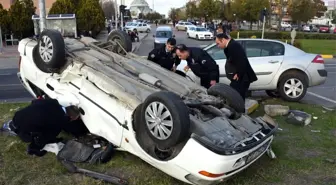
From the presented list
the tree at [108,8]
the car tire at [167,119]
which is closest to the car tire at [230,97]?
the car tire at [167,119]

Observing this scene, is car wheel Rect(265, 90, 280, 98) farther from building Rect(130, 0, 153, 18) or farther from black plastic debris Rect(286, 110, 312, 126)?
building Rect(130, 0, 153, 18)

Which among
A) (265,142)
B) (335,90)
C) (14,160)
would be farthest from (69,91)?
(335,90)

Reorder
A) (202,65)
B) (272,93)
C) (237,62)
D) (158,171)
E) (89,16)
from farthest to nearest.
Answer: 1. (89,16)
2. (272,93)
3. (202,65)
4. (237,62)
5. (158,171)

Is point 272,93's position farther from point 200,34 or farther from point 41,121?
point 200,34

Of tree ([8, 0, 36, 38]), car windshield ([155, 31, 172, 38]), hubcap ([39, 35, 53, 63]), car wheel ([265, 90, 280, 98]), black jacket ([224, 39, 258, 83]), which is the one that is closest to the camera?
hubcap ([39, 35, 53, 63])

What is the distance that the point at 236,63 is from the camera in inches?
220

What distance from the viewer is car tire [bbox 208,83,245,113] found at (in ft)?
13.9

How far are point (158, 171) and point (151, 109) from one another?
2.93 ft

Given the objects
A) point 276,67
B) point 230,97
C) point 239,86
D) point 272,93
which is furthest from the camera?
point 272,93

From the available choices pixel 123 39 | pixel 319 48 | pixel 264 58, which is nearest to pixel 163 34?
pixel 319 48

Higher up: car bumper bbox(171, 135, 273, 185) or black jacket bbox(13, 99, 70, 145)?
black jacket bbox(13, 99, 70, 145)

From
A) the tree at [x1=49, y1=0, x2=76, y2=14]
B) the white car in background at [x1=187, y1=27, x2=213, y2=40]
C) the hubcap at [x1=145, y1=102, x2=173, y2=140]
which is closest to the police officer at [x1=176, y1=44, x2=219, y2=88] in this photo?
the hubcap at [x1=145, y1=102, x2=173, y2=140]

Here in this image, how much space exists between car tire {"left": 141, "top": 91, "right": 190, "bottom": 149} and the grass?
0.62m

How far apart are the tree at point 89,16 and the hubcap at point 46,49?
23.9m
